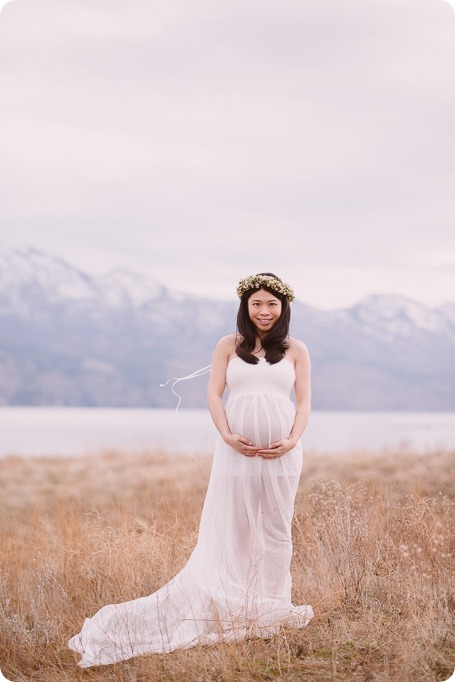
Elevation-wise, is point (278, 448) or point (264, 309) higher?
point (264, 309)

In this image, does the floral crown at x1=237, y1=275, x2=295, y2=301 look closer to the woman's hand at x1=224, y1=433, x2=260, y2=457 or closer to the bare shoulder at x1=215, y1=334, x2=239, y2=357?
the bare shoulder at x1=215, y1=334, x2=239, y2=357

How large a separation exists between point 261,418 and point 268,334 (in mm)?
554

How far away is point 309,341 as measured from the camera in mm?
144000

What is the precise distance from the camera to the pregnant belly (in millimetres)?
5562

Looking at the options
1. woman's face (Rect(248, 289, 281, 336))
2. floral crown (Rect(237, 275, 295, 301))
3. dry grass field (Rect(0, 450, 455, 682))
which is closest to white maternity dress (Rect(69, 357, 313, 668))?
dry grass field (Rect(0, 450, 455, 682))

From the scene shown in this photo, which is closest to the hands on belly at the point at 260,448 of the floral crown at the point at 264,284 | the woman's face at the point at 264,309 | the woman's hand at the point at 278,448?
the woman's hand at the point at 278,448

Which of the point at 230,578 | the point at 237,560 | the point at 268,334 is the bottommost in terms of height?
the point at 230,578

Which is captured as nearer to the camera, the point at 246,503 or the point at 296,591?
the point at 246,503

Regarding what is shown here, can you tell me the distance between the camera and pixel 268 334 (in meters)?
5.66

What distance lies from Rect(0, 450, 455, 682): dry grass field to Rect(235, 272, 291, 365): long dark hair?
1.50 m

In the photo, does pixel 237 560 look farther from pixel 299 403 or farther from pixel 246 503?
pixel 299 403

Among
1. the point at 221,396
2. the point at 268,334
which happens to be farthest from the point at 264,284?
the point at 221,396

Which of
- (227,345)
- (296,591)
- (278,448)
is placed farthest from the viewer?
(296,591)

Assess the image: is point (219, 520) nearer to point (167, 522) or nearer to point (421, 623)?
point (421, 623)
